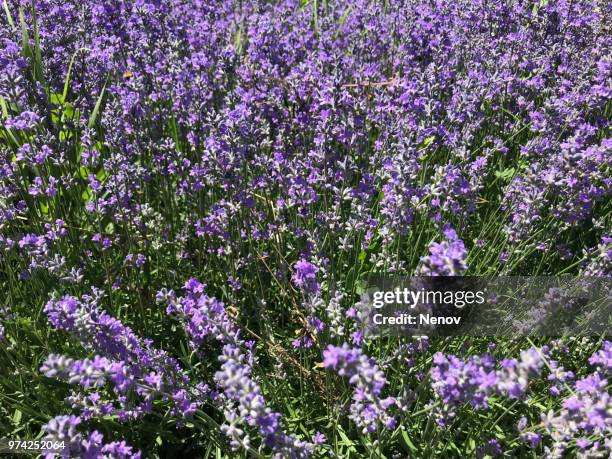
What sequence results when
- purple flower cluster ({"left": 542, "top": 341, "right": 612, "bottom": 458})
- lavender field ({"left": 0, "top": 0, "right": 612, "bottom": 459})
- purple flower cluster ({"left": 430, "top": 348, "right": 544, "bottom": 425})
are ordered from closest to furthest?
purple flower cluster ({"left": 430, "top": 348, "right": 544, "bottom": 425}), purple flower cluster ({"left": 542, "top": 341, "right": 612, "bottom": 458}), lavender field ({"left": 0, "top": 0, "right": 612, "bottom": 459})

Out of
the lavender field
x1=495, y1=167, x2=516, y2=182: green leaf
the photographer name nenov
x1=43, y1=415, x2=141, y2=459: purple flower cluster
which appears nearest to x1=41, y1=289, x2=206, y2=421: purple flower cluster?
the lavender field

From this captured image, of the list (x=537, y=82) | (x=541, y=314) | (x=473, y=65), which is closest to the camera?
(x=541, y=314)

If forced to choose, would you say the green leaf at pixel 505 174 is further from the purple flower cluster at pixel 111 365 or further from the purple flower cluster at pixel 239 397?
the purple flower cluster at pixel 111 365

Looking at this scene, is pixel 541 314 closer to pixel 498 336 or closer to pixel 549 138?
pixel 498 336

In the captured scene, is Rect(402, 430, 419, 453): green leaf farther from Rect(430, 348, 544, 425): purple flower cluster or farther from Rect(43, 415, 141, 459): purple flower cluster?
Rect(43, 415, 141, 459): purple flower cluster

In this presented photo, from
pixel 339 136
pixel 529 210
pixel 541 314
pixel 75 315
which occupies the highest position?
pixel 339 136

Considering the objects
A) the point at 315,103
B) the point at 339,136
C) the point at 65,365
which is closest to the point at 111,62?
the point at 315,103

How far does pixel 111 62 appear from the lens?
4.05m

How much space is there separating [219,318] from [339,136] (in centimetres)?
146

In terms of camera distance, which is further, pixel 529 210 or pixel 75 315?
pixel 529 210

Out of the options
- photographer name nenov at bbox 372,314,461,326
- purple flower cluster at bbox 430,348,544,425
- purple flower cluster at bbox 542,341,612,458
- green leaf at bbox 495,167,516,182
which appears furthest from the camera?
green leaf at bbox 495,167,516,182

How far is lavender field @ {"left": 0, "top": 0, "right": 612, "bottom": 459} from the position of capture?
2.02 metres

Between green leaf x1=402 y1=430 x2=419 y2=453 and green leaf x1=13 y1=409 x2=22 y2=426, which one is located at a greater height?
green leaf x1=13 y1=409 x2=22 y2=426

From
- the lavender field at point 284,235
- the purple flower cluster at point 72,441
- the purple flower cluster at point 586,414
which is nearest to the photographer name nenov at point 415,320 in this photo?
the lavender field at point 284,235
